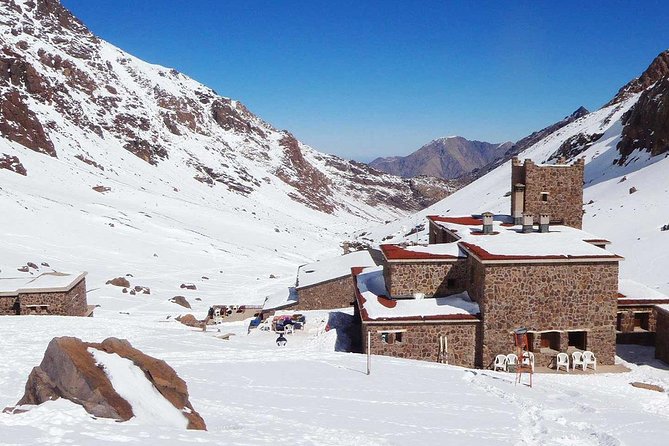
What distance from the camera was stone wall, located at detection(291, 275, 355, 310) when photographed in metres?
A: 35.1

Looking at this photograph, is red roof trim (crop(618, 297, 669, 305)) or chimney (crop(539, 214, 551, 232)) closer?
red roof trim (crop(618, 297, 669, 305))

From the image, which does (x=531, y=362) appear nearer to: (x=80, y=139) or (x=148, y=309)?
(x=148, y=309)

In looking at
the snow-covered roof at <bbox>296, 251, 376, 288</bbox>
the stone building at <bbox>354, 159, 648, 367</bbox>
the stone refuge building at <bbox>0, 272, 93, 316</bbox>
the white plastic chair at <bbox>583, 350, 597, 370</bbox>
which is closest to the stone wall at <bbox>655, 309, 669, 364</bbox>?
the stone building at <bbox>354, 159, 648, 367</bbox>

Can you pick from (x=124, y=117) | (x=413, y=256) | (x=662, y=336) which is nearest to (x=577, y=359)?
(x=662, y=336)

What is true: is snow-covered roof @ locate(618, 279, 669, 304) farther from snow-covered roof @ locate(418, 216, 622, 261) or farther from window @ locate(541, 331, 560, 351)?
window @ locate(541, 331, 560, 351)

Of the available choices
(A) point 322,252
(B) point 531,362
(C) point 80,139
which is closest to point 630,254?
(B) point 531,362

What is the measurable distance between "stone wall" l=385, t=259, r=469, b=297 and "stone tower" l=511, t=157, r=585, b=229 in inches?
306

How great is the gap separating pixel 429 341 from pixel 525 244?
244 inches

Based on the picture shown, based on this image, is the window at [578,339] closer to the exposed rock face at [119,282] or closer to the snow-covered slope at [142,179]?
the snow-covered slope at [142,179]

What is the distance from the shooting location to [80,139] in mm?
104875

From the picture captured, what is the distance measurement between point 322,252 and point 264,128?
12105 centimetres

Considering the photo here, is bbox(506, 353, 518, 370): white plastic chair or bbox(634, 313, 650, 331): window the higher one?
bbox(634, 313, 650, 331): window

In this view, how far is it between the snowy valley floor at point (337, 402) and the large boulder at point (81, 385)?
30 centimetres

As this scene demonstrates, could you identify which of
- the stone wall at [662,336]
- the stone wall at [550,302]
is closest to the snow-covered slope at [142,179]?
the stone wall at [550,302]
